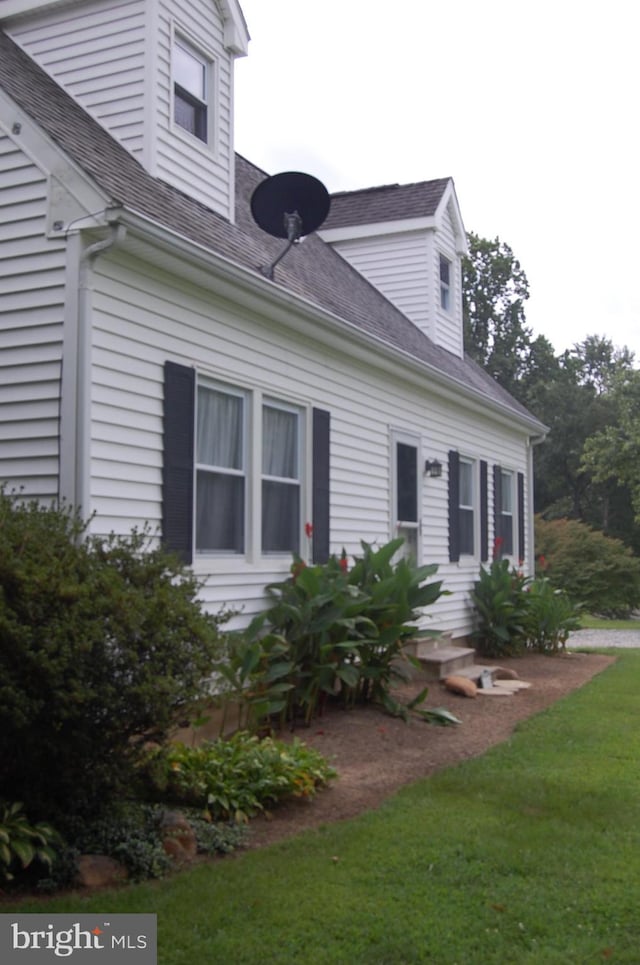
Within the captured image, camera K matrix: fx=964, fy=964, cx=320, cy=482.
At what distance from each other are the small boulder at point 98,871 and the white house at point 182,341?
2.11 metres

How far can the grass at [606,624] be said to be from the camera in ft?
68.9

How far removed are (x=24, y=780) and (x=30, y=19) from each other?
6.70m

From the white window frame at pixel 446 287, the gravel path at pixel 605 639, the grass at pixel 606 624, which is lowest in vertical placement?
the grass at pixel 606 624

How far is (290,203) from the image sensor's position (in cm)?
852

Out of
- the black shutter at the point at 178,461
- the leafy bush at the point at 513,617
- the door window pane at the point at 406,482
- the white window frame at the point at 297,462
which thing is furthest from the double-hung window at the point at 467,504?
the black shutter at the point at 178,461

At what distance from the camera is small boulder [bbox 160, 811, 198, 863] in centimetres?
438

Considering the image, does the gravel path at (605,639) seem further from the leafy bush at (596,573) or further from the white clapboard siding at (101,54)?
the white clapboard siding at (101,54)

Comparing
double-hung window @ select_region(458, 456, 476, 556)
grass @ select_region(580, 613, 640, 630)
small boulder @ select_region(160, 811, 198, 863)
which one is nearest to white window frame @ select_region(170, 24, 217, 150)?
small boulder @ select_region(160, 811, 198, 863)

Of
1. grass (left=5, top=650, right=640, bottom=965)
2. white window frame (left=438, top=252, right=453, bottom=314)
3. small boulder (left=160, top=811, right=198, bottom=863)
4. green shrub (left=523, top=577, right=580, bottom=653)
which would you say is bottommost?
grass (left=5, top=650, right=640, bottom=965)

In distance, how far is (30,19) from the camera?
821 cm

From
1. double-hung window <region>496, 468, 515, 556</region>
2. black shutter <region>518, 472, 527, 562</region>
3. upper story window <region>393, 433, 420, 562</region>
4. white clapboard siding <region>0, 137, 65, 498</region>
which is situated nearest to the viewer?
white clapboard siding <region>0, 137, 65, 498</region>

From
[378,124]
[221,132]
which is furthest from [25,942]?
[378,124]

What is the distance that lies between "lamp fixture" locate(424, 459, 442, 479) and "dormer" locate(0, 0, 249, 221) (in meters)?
3.99

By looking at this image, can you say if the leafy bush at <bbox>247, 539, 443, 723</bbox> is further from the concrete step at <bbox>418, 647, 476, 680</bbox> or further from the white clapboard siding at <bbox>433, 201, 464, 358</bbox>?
the white clapboard siding at <bbox>433, 201, 464, 358</bbox>
